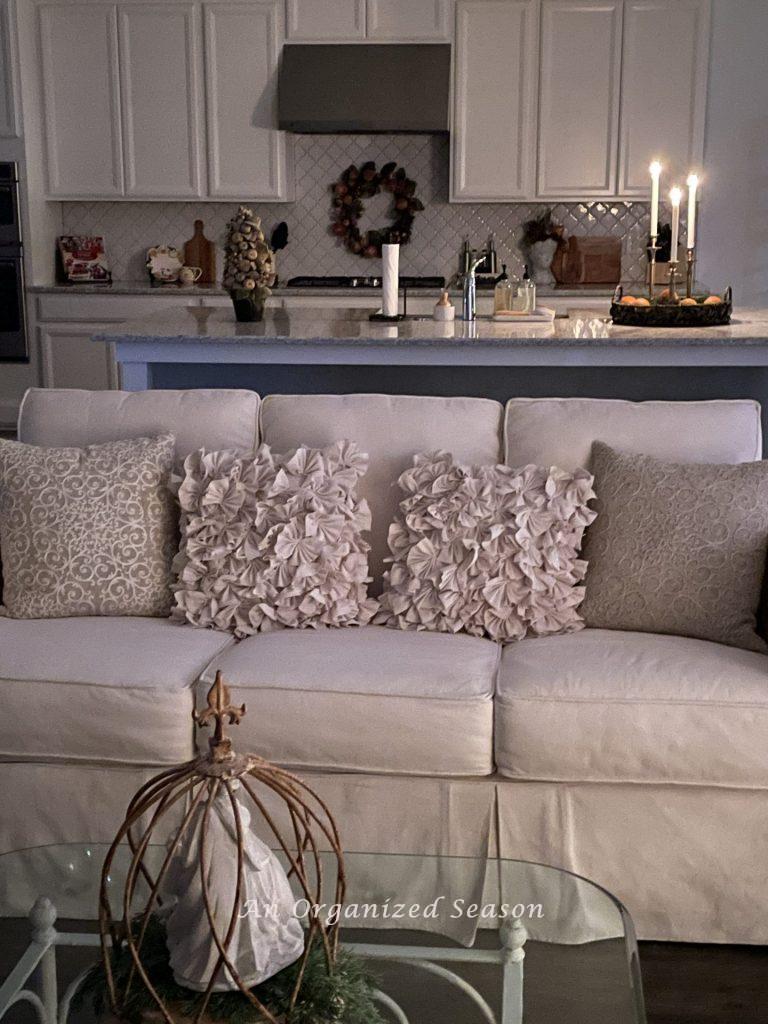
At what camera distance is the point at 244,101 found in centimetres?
613

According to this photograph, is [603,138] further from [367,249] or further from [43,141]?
[43,141]

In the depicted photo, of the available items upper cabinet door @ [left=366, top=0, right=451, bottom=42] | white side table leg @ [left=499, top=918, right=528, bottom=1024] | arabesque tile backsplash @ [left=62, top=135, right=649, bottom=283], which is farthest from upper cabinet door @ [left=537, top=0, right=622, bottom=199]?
white side table leg @ [left=499, top=918, right=528, bottom=1024]

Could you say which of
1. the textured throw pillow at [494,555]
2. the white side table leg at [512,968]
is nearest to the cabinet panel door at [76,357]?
the textured throw pillow at [494,555]

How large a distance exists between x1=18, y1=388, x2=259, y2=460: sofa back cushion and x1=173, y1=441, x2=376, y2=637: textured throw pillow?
0.23m

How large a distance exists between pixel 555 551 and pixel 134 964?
A: 1.44 m

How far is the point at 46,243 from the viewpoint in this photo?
20.9ft

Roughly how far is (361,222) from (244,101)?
2.88ft

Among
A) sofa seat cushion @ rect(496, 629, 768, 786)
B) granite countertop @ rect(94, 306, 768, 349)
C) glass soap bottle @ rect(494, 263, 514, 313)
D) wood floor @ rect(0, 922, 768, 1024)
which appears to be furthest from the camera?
glass soap bottle @ rect(494, 263, 514, 313)

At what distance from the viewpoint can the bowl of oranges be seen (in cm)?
393

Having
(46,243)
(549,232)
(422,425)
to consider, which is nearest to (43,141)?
(46,243)

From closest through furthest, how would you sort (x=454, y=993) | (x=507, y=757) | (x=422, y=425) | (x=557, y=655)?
(x=454, y=993), (x=507, y=757), (x=557, y=655), (x=422, y=425)

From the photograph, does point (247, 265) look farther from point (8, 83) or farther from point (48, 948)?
point (48, 948)

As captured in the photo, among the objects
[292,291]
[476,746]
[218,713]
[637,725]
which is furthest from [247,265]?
[218,713]

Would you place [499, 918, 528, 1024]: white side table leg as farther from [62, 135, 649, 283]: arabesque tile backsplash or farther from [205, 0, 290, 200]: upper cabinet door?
[62, 135, 649, 283]: arabesque tile backsplash
